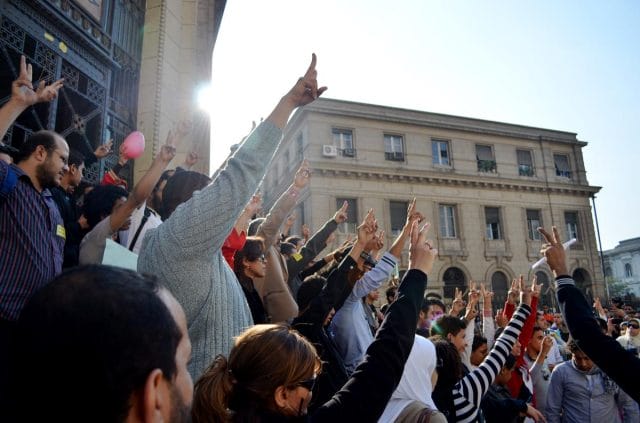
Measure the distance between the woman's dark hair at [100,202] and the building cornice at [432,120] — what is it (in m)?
21.6

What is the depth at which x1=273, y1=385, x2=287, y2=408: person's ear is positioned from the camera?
61.1 inches

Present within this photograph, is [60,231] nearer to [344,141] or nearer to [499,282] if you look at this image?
[344,141]

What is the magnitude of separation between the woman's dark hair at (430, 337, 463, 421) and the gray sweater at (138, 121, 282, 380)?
5.13 ft

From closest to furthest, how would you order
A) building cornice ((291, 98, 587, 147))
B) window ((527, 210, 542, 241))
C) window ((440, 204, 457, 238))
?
building cornice ((291, 98, 587, 147)), window ((440, 204, 457, 238)), window ((527, 210, 542, 241))

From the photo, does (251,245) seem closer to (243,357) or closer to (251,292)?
(251,292)

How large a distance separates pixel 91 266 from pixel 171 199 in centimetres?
147

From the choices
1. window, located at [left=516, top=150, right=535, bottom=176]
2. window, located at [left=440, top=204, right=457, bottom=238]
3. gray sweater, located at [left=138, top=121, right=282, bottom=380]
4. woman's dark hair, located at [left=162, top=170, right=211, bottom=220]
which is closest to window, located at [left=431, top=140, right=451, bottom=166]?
window, located at [left=440, top=204, right=457, bottom=238]

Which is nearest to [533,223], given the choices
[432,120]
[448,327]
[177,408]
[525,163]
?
[525,163]

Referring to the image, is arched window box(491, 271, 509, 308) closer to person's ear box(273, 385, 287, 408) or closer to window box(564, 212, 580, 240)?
window box(564, 212, 580, 240)

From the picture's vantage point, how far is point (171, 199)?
7.80 feet

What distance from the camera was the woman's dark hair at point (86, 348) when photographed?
82 centimetres

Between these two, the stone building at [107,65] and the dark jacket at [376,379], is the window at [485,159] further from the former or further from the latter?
the dark jacket at [376,379]

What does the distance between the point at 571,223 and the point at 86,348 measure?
3195 cm

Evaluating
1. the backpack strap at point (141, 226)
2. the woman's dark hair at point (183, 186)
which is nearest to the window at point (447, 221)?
the backpack strap at point (141, 226)
